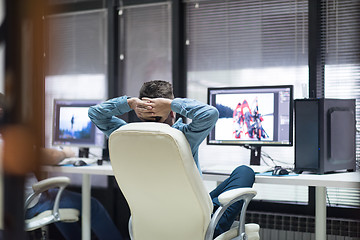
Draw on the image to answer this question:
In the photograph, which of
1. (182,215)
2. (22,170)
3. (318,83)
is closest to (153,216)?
(182,215)

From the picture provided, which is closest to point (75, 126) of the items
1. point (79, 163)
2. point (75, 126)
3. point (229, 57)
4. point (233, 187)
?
point (75, 126)

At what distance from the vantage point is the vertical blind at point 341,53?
2.78m

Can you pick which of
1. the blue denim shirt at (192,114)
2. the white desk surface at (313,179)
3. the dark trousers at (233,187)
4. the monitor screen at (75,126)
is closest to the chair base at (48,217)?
the white desk surface at (313,179)

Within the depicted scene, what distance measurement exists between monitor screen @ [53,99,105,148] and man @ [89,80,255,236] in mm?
1131

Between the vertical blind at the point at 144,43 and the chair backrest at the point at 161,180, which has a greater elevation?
the vertical blind at the point at 144,43

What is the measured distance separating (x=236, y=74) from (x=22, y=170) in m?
2.98

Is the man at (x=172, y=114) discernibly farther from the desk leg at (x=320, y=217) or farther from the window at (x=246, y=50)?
the window at (x=246, y=50)

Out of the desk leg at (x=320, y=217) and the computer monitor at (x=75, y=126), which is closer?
the desk leg at (x=320, y=217)

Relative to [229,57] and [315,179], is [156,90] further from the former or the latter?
[229,57]

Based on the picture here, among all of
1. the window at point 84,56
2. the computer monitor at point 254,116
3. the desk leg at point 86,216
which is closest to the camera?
the computer monitor at point 254,116

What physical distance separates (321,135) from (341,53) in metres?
0.88

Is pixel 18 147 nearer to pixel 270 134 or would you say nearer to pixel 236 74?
Result: pixel 270 134

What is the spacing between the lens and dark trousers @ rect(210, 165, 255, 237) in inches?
70.8

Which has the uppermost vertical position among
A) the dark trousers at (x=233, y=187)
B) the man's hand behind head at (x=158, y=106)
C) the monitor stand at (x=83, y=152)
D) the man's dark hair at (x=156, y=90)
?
the man's dark hair at (x=156, y=90)
